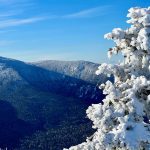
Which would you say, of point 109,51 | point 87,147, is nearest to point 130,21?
point 109,51

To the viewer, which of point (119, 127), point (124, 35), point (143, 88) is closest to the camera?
point (119, 127)

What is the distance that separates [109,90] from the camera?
64.4 ft

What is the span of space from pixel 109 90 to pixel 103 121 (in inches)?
67.8

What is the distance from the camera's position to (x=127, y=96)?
1870 cm

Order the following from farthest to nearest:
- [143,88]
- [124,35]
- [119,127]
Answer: [124,35] → [143,88] → [119,127]

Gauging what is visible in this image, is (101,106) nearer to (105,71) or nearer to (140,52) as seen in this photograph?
(105,71)

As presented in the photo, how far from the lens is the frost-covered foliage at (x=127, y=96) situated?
58.0ft

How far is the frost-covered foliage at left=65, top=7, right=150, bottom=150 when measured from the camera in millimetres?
17672

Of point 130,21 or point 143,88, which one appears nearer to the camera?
point 143,88

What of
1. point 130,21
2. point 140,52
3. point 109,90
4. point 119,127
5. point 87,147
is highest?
point 130,21

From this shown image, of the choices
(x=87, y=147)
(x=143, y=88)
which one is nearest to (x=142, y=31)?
(x=143, y=88)

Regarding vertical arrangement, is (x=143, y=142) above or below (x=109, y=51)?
below

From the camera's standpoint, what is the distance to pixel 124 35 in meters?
20.4

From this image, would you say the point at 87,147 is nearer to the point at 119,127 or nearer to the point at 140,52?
the point at 119,127
